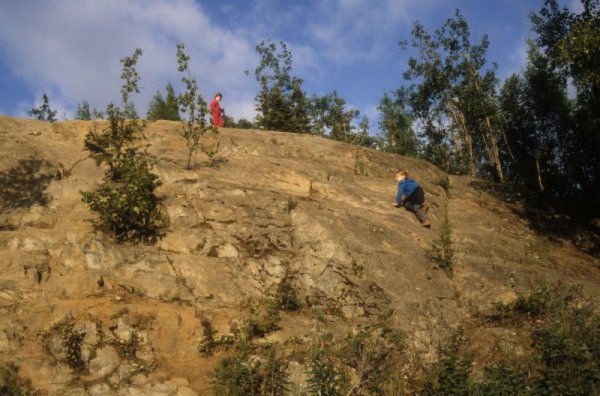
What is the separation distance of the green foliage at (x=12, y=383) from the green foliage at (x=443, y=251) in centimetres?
889

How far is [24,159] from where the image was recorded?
12000 mm

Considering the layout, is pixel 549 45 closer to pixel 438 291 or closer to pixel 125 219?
pixel 438 291

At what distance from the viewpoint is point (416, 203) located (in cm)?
1389

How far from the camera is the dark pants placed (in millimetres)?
13641

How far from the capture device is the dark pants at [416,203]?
13641 mm

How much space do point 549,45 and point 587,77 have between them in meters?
9.40

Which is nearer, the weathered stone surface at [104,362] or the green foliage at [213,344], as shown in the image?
the weathered stone surface at [104,362]

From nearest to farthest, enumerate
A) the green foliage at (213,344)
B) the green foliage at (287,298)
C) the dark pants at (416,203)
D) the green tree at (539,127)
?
the green foliage at (213,344), the green foliage at (287,298), the dark pants at (416,203), the green tree at (539,127)

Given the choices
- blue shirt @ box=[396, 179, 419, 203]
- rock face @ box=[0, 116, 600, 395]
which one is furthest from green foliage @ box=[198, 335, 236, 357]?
blue shirt @ box=[396, 179, 419, 203]

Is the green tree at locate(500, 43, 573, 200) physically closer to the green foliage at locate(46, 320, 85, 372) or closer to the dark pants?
the dark pants

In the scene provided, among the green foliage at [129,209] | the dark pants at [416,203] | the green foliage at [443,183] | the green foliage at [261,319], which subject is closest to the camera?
the green foliage at [261,319]

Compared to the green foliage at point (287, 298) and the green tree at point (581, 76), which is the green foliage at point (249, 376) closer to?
the green foliage at point (287, 298)

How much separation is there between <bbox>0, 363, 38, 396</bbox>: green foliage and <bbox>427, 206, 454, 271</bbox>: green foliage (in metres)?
8.89

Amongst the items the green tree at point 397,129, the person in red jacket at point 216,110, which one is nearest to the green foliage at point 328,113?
the green tree at point 397,129
